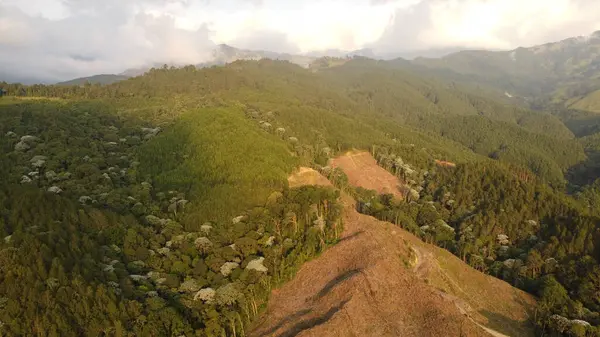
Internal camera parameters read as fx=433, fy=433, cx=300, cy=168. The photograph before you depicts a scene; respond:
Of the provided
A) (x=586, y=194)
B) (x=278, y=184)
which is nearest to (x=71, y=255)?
(x=278, y=184)

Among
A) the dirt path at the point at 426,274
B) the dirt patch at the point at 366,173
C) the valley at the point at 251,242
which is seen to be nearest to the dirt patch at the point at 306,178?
the valley at the point at 251,242

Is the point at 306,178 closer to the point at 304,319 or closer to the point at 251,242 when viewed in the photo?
the point at 251,242

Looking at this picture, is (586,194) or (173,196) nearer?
(173,196)

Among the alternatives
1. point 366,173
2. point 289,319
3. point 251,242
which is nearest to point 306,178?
point 251,242

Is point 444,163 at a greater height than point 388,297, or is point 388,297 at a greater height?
point 388,297

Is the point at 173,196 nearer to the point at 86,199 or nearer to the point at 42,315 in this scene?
the point at 86,199
